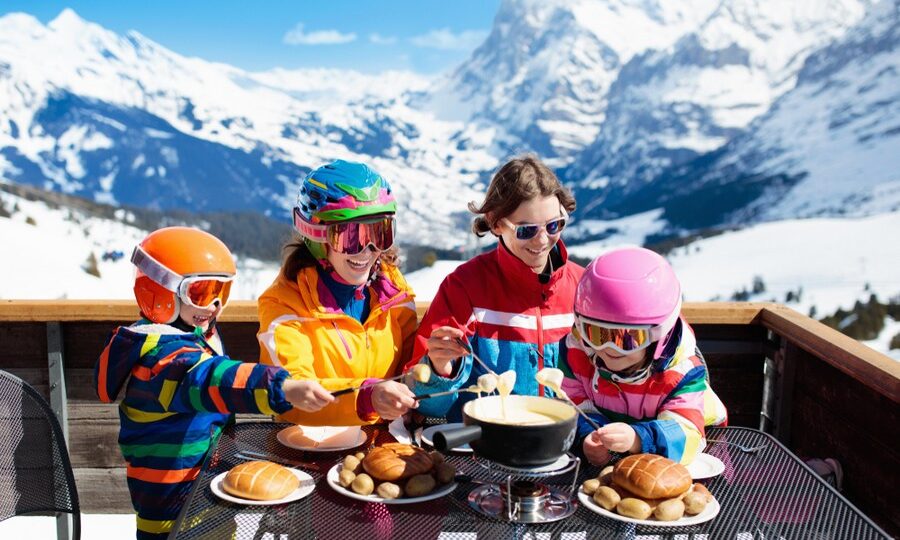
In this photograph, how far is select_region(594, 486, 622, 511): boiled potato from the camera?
6.81ft

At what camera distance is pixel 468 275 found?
3273 mm

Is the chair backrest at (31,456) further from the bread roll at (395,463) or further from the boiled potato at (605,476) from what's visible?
the boiled potato at (605,476)

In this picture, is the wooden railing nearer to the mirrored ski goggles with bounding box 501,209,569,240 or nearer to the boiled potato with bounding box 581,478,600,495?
the mirrored ski goggles with bounding box 501,209,569,240

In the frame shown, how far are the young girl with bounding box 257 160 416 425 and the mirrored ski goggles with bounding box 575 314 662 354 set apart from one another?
831 mm

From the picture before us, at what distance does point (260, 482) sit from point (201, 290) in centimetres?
78

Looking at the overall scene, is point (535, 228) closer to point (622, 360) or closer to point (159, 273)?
point (622, 360)

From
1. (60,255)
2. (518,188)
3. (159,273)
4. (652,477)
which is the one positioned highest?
(518,188)

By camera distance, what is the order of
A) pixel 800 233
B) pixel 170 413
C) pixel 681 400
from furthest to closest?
pixel 800 233
pixel 170 413
pixel 681 400

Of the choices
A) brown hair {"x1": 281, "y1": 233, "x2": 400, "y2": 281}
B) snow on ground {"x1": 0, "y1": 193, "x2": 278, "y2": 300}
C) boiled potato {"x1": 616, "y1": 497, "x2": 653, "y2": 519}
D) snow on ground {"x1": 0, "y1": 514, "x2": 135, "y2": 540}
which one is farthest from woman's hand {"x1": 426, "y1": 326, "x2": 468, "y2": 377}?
snow on ground {"x1": 0, "y1": 193, "x2": 278, "y2": 300}

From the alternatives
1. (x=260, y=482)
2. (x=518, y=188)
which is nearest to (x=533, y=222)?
(x=518, y=188)

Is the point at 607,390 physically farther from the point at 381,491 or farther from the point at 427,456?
the point at 381,491

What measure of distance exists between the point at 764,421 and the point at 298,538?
9.12 feet

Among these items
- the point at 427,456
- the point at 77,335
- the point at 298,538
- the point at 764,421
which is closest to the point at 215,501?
the point at 298,538

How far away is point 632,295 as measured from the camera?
234cm
